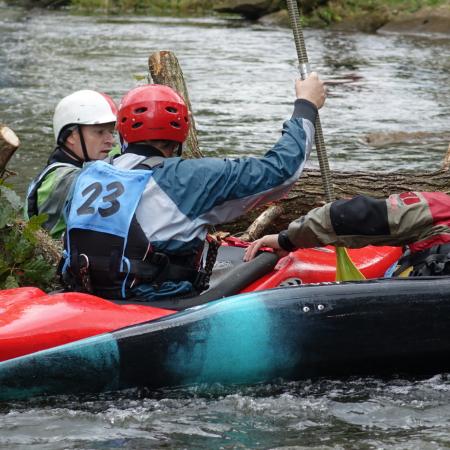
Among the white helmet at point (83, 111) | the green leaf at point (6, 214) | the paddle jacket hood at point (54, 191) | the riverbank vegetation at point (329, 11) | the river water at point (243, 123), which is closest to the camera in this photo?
the river water at point (243, 123)

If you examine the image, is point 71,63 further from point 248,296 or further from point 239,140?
point 248,296

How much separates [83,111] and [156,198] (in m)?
1.67

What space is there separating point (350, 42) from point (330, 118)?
36.2 ft

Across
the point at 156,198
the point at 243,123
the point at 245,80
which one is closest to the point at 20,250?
the point at 156,198

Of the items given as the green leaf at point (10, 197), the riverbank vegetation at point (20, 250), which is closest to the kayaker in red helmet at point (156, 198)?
the riverbank vegetation at point (20, 250)

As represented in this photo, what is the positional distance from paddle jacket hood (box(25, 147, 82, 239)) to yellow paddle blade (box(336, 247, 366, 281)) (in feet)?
4.97

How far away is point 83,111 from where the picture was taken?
6012 mm

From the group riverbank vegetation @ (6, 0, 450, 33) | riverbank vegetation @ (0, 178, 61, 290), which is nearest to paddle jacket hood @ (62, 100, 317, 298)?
riverbank vegetation @ (0, 178, 61, 290)

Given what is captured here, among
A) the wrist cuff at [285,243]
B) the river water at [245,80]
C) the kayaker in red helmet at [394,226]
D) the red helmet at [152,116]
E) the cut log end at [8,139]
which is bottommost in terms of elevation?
the river water at [245,80]

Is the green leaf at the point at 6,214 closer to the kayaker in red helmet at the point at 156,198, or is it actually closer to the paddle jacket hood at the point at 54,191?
the paddle jacket hood at the point at 54,191

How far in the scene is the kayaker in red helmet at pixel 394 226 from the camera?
4594mm

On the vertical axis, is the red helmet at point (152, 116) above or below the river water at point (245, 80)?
above

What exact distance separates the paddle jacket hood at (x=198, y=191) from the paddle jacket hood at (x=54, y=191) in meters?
1.08

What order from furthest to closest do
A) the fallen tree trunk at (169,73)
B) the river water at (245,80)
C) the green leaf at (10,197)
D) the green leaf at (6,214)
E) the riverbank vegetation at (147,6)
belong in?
1. the riverbank vegetation at (147,6)
2. the river water at (245,80)
3. the fallen tree trunk at (169,73)
4. the green leaf at (10,197)
5. the green leaf at (6,214)
